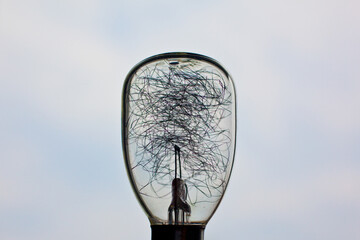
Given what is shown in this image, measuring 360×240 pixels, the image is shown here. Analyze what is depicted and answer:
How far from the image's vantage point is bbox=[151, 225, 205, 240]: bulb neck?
758 millimetres

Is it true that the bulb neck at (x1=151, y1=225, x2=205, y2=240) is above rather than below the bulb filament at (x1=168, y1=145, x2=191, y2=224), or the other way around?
below

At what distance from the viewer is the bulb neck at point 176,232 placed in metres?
0.76

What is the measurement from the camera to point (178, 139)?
0.82m

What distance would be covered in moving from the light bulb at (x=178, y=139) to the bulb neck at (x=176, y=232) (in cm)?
2

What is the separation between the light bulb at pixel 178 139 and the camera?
0.81 meters

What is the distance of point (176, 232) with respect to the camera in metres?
0.76

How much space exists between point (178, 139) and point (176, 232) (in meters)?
0.16

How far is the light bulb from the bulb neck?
0.8 inches

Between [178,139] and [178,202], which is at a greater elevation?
[178,139]

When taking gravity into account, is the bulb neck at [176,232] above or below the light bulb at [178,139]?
below

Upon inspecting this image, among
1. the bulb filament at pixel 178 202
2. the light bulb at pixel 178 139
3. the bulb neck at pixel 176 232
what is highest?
the light bulb at pixel 178 139

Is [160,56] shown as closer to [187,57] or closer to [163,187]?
[187,57]

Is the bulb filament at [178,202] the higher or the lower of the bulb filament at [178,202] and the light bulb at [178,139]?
the lower

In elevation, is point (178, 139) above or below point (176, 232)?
above
